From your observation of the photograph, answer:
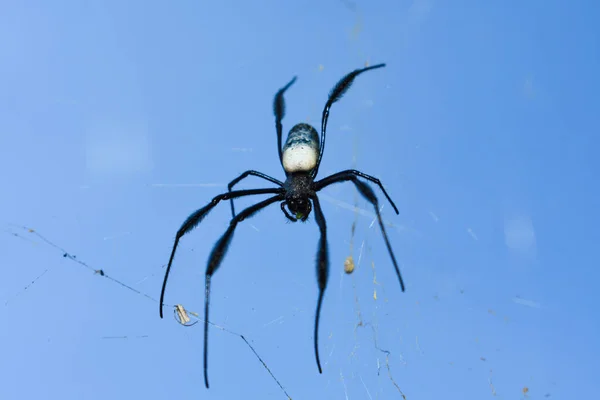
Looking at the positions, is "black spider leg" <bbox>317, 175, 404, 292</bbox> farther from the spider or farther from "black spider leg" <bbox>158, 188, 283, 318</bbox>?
"black spider leg" <bbox>158, 188, 283, 318</bbox>

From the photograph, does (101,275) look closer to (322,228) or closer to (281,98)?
(322,228)

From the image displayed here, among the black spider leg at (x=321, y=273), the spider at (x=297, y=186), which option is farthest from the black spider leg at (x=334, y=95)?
the black spider leg at (x=321, y=273)

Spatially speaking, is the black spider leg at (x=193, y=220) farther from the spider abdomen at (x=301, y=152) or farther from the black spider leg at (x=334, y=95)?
the black spider leg at (x=334, y=95)

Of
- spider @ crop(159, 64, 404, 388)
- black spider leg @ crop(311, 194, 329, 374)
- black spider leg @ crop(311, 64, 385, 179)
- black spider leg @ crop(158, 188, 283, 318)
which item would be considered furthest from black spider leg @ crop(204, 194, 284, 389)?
black spider leg @ crop(311, 64, 385, 179)

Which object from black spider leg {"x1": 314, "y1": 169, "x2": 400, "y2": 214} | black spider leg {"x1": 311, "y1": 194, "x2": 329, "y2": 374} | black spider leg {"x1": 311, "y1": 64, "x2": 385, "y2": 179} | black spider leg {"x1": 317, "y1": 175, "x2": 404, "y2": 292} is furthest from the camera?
black spider leg {"x1": 311, "y1": 64, "x2": 385, "y2": 179}

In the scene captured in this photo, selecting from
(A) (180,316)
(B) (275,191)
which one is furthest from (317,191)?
(A) (180,316)

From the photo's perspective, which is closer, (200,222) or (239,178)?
(200,222)
